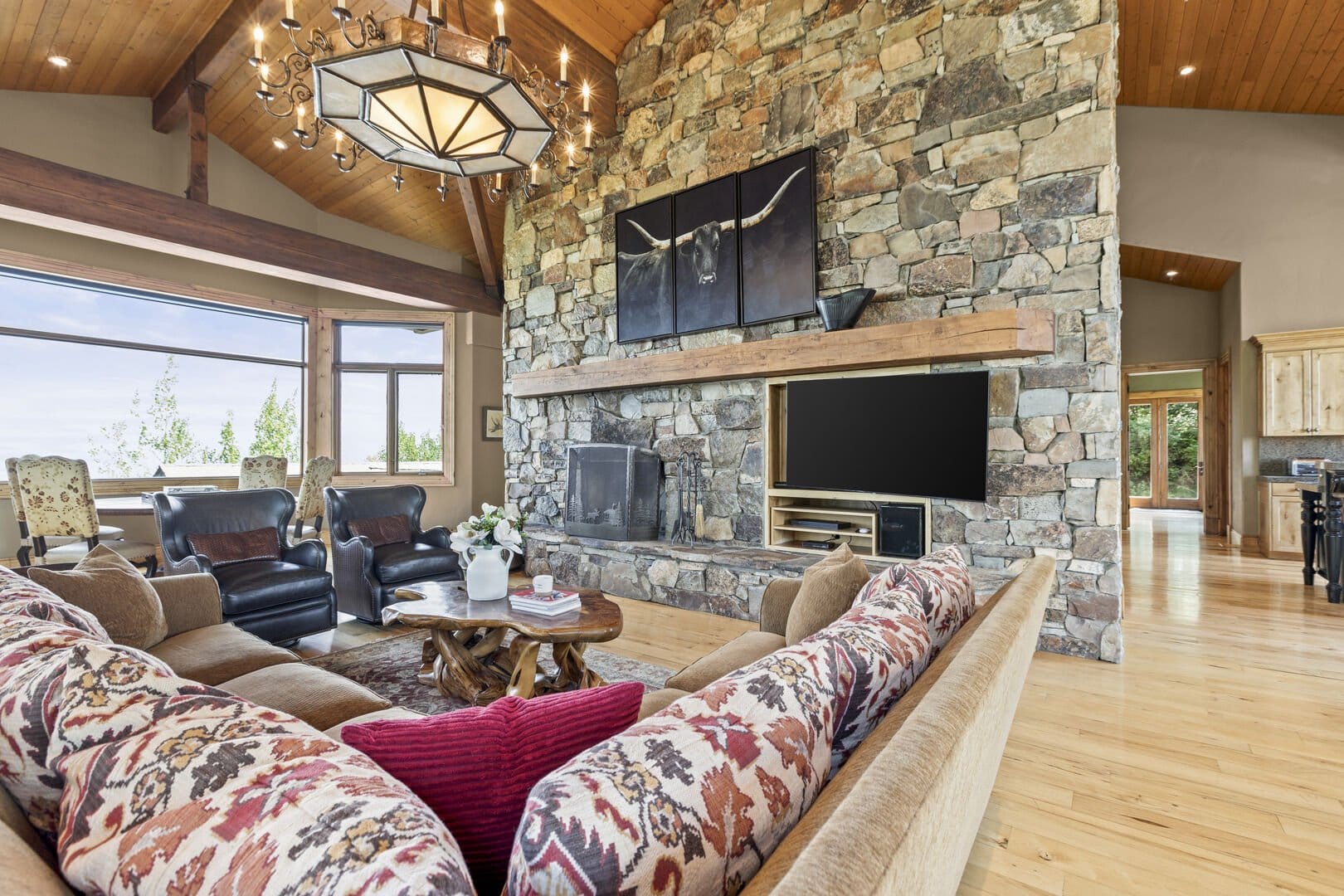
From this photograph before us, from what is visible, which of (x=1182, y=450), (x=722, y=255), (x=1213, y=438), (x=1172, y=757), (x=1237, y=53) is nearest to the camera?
(x=1172, y=757)

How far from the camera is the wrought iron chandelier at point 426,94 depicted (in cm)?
237

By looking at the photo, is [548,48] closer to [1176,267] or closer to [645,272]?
[645,272]

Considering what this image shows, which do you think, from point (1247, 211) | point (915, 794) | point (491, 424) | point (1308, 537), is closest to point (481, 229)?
point (491, 424)

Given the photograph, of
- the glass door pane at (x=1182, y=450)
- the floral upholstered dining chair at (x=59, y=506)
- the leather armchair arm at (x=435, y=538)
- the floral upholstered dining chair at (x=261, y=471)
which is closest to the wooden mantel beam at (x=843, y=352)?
the leather armchair arm at (x=435, y=538)

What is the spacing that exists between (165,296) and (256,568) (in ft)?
14.3

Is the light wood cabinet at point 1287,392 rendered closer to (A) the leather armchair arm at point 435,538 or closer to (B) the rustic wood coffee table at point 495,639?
(B) the rustic wood coffee table at point 495,639

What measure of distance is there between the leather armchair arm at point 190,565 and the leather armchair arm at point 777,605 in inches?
111

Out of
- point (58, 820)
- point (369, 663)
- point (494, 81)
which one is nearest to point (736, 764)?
point (58, 820)

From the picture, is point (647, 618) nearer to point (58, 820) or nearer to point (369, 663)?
point (369, 663)

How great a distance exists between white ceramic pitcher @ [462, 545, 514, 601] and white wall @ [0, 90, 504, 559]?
4584 millimetres

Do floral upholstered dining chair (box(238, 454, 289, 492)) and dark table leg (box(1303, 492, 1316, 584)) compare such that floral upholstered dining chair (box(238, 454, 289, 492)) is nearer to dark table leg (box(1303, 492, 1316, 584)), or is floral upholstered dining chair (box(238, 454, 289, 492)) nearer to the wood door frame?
dark table leg (box(1303, 492, 1316, 584))

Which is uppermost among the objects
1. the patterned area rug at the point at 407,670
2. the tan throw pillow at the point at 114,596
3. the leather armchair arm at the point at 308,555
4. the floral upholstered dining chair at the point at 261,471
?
the floral upholstered dining chair at the point at 261,471

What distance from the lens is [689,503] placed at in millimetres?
4734

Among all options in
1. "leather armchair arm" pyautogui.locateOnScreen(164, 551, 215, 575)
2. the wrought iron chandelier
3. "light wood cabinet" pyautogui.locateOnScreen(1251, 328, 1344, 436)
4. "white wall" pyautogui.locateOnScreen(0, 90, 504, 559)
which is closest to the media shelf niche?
the wrought iron chandelier
